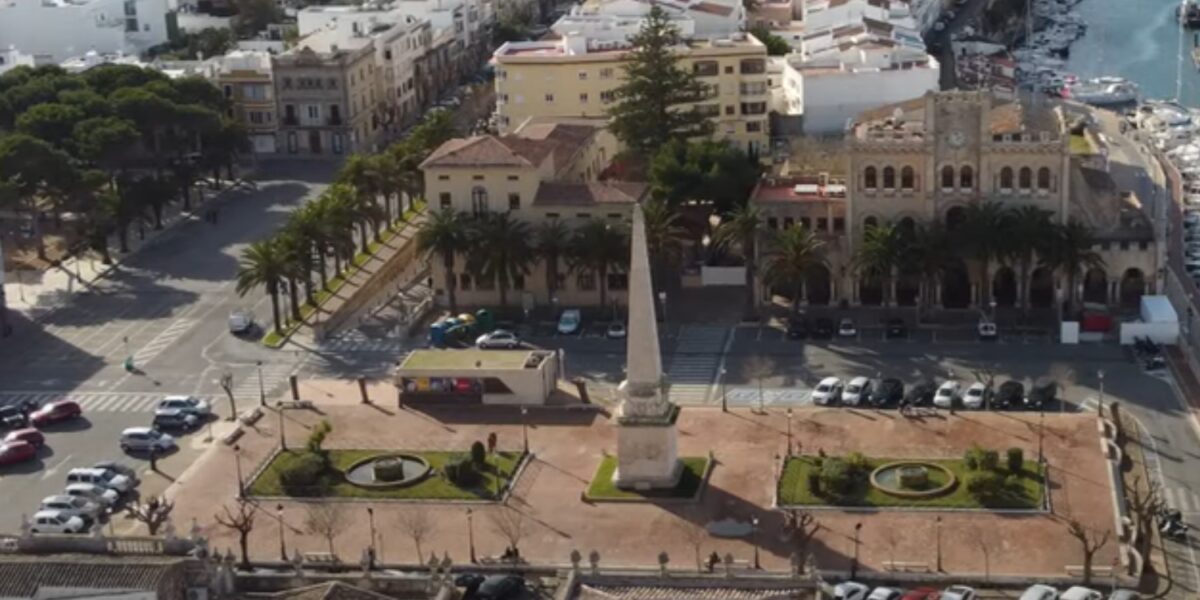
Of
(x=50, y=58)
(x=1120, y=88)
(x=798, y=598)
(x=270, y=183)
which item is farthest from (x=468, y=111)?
(x=798, y=598)

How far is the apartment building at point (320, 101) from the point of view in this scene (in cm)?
13312

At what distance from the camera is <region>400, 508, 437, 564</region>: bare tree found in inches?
2594

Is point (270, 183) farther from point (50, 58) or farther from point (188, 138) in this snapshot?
point (50, 58)

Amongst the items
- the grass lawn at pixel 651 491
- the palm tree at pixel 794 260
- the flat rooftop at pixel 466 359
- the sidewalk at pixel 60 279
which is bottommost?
the grass lawn at pixel 651 491

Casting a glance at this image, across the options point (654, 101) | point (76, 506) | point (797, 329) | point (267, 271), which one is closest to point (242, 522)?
point (76, 506)

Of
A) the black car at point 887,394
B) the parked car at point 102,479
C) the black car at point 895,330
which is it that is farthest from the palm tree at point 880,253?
the parked car at point 102,479

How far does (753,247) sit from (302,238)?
870 inches

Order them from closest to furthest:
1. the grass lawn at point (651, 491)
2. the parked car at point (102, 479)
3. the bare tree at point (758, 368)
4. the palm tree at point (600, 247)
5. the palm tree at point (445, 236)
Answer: the grass lawn at point (651, 491) < the parked car at point (102, 479) < the bare tree at point (758, 368) < the palm tree at point (600, 247) < the palm tree at point (445, 236)

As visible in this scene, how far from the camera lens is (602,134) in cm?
11388

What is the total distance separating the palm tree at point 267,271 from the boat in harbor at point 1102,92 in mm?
79339

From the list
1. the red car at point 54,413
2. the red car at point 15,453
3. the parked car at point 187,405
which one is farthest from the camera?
the red car at point 54,413

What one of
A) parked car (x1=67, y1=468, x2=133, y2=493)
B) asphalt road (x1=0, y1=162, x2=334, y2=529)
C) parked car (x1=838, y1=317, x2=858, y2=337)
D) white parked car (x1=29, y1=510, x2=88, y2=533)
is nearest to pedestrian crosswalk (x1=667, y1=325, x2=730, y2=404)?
parked car (x1=838, y1=317, x2=858, y2=337)

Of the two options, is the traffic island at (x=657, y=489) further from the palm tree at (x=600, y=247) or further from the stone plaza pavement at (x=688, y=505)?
the palm tree at (x=600, y=247)

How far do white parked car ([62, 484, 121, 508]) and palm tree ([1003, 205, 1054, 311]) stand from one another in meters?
42.0
